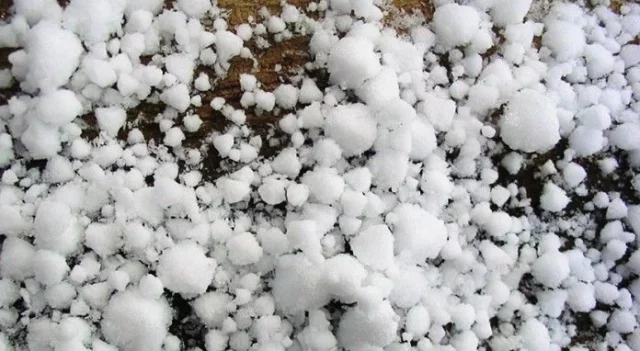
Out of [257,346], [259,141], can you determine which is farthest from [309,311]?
[259,141]

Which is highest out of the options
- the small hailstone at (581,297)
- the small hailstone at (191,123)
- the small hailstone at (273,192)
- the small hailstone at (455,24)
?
the small hailstone at (455,24)

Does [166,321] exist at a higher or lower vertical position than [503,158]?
lower

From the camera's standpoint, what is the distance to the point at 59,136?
700 millimetres

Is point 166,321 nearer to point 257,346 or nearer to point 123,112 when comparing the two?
point 257,346

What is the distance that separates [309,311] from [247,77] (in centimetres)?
23

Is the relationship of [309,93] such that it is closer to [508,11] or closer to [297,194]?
[297,194]

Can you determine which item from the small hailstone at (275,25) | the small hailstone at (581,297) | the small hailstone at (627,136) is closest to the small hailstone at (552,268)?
the small hailstone at (581,297)

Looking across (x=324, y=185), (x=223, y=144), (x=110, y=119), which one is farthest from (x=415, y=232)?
Result: (x=110, y=119)

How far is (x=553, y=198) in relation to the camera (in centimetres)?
78

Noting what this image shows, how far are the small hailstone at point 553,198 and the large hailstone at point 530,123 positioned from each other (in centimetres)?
4

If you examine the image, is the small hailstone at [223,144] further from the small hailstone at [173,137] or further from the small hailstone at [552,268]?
the small hailstone at [552,268]

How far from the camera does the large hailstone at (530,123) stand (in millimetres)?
766

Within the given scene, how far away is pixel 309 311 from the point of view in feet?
2.33

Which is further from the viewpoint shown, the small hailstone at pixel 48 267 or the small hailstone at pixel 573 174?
the small hailstone at pixel 573 174
